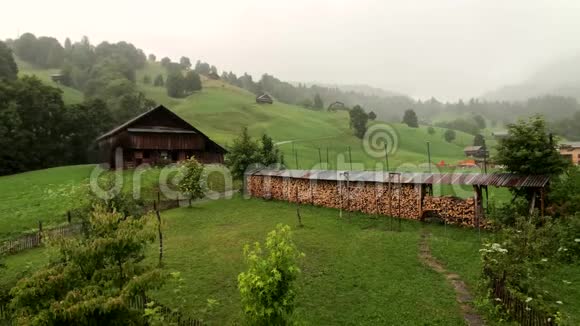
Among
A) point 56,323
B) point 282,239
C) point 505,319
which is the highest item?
point 282,239

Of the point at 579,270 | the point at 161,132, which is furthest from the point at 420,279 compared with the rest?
the point at 161,132

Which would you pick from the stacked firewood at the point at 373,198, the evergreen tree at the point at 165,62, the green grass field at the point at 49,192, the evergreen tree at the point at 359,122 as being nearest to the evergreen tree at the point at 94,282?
the green grass field at the point at 49,192

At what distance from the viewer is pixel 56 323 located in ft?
24.8

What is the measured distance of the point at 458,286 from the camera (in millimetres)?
13812

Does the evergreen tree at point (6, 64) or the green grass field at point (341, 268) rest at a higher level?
the evergreen tree at point (6, 64)

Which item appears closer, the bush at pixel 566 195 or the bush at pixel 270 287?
the bush at pixel 270 287

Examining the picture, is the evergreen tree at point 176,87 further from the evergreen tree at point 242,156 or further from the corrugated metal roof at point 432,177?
the corrugated metal roof at point 432,177

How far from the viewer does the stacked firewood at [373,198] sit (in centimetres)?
2258

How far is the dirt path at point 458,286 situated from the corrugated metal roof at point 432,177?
183 inches

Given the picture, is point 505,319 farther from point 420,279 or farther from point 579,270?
point 579,270

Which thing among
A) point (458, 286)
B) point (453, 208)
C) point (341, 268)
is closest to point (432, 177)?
point (453, 208)

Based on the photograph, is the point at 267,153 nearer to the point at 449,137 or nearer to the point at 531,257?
the point at 531,257

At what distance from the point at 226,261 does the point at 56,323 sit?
9969 mm

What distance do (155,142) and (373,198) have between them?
30.8m
